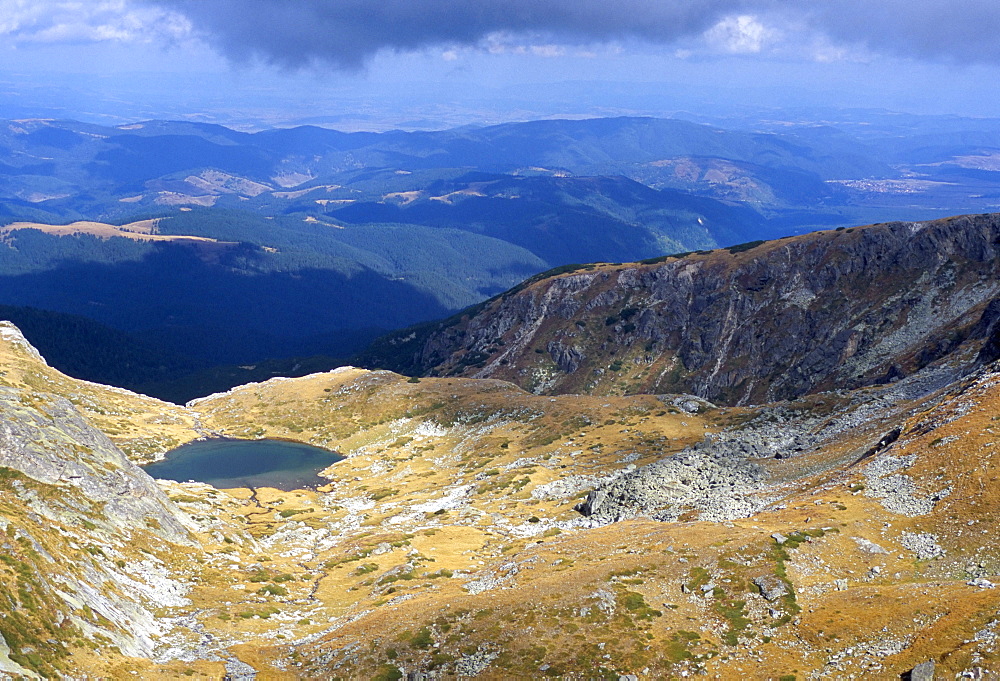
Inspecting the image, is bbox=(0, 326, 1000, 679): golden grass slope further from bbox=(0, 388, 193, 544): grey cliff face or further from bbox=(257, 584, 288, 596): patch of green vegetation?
bbox=(0, 388, 193, 544): grey cliff face

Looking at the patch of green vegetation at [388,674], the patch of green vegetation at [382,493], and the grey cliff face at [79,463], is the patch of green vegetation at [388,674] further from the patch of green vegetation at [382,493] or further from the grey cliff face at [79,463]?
the patch of green vegetation at [382,493]

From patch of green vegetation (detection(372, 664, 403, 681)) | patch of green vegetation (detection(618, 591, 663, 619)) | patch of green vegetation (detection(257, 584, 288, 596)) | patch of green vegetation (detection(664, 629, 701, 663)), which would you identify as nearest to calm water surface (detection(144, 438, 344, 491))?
patch of green vegetation (detection(257, 584, 288, 596))

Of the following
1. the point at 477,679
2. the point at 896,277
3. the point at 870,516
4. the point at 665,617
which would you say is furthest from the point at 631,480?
the point at 896,277

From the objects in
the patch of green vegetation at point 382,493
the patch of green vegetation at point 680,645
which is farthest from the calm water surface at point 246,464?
the patch of green vegetation at point 680,645

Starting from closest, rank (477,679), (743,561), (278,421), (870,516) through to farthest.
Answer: (477,679) < (743,561) < (870,516) < (278,421)

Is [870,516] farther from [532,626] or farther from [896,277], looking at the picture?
[896,277]

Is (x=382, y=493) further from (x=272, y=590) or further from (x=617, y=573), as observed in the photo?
(x=617, y=573)

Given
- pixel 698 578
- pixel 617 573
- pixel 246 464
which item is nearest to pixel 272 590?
pixel 617 573
